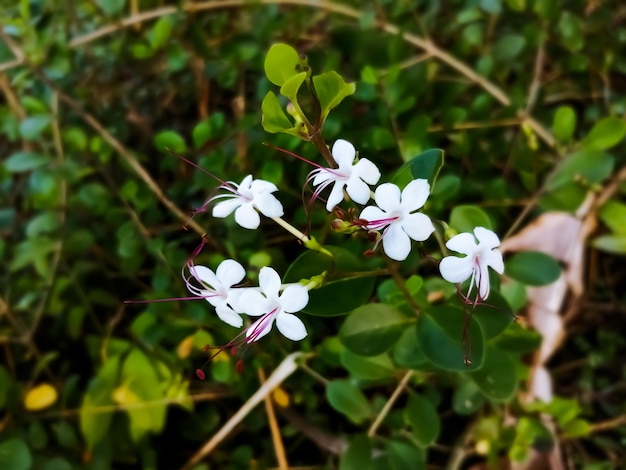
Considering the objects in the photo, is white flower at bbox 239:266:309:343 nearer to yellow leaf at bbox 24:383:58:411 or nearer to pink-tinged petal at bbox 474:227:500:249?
pink-tinged petal at bbox 474:227:500:249

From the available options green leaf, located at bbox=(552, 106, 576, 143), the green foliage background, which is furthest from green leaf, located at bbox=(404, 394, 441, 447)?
green leaf, located at bbox=(552, 106, 576, 143)

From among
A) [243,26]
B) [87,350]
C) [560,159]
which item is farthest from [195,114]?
[560,159]

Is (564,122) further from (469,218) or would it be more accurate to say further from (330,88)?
(330,88)

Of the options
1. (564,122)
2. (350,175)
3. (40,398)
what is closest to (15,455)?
(40,398)

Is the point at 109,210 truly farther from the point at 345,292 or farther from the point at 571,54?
the point at 571,54

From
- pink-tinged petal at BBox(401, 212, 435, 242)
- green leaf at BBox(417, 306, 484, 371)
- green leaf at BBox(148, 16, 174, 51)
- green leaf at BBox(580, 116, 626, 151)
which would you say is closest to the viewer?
pink-tinged petal at BBox(401, 212, 435, 242)

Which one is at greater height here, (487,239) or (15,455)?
(487,239)
